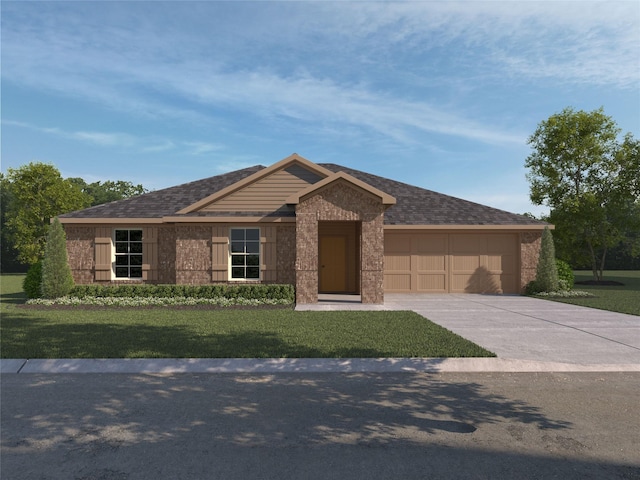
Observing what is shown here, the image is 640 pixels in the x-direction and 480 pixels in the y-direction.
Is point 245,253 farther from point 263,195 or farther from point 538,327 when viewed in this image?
point 538,327

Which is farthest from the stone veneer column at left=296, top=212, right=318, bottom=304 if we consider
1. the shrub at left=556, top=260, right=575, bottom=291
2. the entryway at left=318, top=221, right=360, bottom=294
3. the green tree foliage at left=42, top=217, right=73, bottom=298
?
the shrub at left=556, top=260, right=575, bottom=291

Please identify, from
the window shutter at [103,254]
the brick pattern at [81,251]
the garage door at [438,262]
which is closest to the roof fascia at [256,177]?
the window shutter at [103,254]

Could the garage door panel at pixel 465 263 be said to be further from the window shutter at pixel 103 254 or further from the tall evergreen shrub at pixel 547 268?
the window shutter at pixel 103 254

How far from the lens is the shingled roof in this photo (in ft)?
63.0

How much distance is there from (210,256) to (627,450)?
50.7 ft

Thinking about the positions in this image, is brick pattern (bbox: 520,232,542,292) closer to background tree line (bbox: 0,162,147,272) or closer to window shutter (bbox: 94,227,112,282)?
window shutter (bbox: 94,227,112,282)

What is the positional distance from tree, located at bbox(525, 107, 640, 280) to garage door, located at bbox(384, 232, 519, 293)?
41.3ft

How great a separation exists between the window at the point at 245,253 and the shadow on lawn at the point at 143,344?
275 inches

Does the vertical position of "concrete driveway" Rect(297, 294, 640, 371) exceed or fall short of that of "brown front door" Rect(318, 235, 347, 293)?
it falls short

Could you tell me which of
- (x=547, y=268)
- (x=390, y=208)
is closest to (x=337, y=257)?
(x=390, y=208)

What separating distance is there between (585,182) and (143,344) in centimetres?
3087

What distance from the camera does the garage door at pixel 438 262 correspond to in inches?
816

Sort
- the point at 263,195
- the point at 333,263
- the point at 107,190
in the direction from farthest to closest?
the point at 107,190
the point at 333,263
the point at 263,195

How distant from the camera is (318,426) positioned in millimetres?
4883
